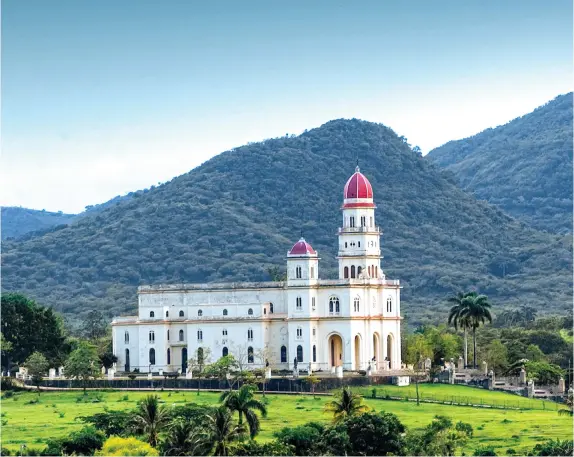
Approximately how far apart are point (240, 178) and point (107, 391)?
339 feet

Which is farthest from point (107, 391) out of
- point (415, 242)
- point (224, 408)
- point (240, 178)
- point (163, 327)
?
point (240, 178)

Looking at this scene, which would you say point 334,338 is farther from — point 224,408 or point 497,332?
point 224,408

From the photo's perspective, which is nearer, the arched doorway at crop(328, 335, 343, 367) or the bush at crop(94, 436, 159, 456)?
the bush at crop(94, 436, 159, 456)

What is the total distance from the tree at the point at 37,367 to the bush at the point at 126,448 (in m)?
31.3

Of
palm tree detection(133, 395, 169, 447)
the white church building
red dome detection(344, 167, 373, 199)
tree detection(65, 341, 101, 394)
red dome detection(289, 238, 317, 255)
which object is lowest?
palm tree detection(133, 395, 169, 447)

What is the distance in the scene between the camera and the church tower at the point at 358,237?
4136 inches

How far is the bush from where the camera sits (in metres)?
65.8

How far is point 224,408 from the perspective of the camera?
70000 mm

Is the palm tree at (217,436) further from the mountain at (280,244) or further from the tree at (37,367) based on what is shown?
the mountain at (280,244)

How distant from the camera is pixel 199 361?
10256 centimetres

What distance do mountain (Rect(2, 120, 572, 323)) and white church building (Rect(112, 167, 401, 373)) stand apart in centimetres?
4839

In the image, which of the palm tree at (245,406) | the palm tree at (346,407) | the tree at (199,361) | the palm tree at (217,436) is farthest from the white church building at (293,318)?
the palm tree at (217,436)

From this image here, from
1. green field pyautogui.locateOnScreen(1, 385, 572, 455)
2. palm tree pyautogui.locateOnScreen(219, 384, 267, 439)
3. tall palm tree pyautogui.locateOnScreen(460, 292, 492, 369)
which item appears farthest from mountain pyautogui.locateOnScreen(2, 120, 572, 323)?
palm tree pyautogui.locateOnScreen(219, 384, 267, 439)

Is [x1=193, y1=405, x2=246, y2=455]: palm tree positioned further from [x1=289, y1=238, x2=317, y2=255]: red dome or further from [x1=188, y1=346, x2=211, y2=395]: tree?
[x1=289, y1=238, x2=317, y2=255]: red dome
